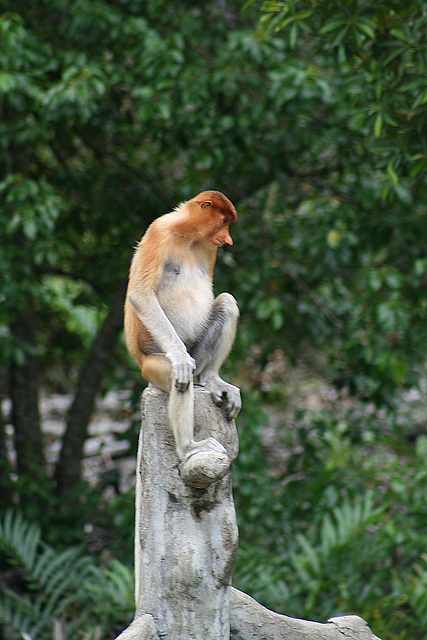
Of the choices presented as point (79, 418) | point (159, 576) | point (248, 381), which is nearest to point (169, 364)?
point (159, 576)

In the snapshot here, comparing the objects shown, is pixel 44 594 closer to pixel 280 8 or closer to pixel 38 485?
pixel 38 485

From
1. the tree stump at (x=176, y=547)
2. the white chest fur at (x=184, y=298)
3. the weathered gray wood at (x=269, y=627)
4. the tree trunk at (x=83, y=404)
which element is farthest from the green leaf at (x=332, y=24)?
the tree trunk at (x=83, y=404)

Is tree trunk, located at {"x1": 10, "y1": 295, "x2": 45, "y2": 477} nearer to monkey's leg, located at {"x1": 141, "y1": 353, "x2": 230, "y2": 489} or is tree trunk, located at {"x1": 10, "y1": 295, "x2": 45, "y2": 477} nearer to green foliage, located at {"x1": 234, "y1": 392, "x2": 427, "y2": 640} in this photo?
green foliage, located at {"x1": 234, "y1": 392, "x2": 427, "y2": 640}

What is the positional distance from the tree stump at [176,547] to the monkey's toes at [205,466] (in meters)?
0.11

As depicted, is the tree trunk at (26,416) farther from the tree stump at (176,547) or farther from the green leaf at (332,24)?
the green leaf at (332,24)

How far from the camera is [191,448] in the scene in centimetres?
244

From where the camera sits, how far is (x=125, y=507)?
5.34m

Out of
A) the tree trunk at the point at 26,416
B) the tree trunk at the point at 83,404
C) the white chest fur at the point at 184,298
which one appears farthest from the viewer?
the tree trunk at the point at 26,416

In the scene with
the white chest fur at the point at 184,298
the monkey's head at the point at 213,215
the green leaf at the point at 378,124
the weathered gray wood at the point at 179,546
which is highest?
the green leaf at the point at 378,124

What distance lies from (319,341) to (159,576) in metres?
3.88

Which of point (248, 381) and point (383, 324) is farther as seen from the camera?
point (248, 381)

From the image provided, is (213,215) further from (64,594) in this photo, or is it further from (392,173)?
(64,594)

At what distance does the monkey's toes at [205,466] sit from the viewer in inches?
92.0

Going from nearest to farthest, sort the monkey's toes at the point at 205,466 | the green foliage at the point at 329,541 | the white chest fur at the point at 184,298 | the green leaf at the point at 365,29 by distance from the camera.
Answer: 1. the monkey's toes at the point at 205,466
2. the white chest fur at the point at 184,298
3. the green leaf at the point at 365,29
4. the green foliage at the point at 329,541
